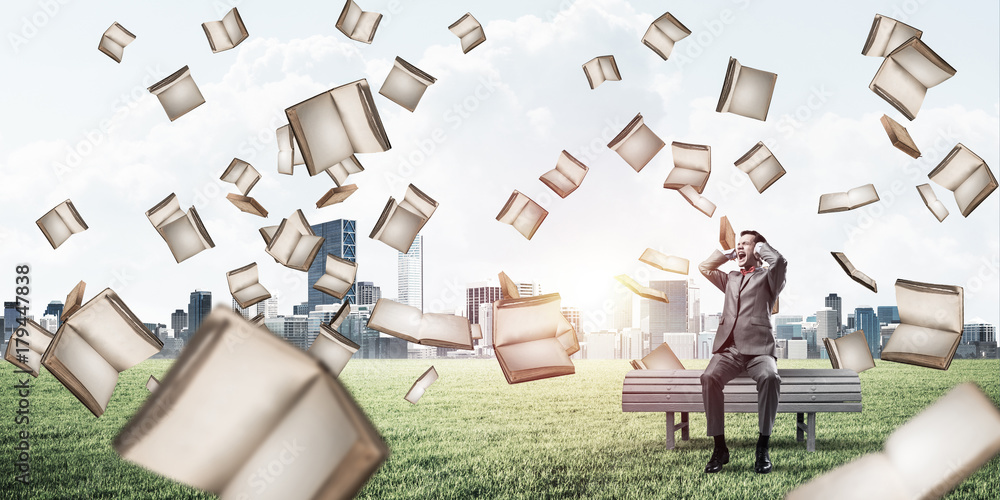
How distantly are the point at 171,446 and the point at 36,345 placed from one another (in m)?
3.07

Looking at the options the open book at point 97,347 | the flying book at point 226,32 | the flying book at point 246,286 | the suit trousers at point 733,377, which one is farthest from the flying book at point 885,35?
the open book at point 97,347

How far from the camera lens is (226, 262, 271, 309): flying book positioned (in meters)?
4.18

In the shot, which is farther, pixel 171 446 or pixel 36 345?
pixel 36 345

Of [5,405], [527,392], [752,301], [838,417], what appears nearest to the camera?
[752,301]

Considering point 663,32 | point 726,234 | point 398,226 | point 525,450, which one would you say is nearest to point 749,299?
point 726,234

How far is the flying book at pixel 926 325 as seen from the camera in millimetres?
3666

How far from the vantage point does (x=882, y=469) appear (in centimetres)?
200

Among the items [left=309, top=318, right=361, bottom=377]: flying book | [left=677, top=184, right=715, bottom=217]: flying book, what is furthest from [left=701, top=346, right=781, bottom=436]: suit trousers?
[left=309, top=318, right=361, bottom=377]: flying book

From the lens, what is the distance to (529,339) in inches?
142

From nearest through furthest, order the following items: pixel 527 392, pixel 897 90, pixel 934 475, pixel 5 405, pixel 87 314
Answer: pixel 934 475, pixel 87 314, pixel 897 90, pixel 5 405, pixel 527 392

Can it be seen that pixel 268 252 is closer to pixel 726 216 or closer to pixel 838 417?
pixel 726 216

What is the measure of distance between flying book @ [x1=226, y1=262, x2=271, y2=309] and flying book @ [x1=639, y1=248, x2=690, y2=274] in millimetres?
2296

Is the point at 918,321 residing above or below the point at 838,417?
above

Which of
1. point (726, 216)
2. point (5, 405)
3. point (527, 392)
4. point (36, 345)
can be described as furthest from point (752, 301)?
point (5, 405)
